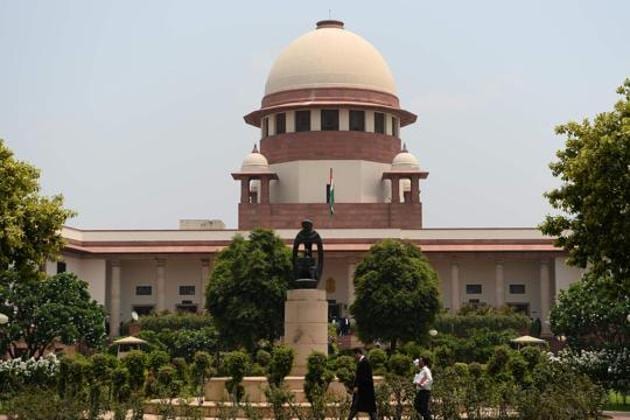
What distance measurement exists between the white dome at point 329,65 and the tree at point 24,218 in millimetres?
37832

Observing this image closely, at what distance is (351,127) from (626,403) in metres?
34.6

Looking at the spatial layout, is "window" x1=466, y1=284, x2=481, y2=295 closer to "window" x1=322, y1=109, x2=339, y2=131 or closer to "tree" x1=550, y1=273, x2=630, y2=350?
"window" x1=322, y1=109, x2=339, y2=131

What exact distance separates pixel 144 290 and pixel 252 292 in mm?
17707

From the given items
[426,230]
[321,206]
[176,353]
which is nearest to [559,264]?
[426,230]

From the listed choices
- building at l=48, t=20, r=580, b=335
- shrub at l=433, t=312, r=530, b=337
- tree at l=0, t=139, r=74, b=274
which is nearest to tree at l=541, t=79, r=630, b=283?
tree at l=0, t=139, r=74, b=274

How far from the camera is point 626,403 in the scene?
3238cm

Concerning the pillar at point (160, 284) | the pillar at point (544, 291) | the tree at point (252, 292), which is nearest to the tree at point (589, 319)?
the tree at point (252, 292)

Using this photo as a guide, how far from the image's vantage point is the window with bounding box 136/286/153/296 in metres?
63.7

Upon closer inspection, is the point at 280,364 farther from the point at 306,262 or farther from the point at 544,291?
the point at 544,291

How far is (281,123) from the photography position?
6606 cm

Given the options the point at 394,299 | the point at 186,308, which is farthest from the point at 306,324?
the point at 186,308

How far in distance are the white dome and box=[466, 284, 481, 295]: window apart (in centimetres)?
1087

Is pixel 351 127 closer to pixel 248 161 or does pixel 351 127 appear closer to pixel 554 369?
pixel 248 161

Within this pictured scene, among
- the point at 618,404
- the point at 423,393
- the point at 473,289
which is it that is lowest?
the point at 618,404
